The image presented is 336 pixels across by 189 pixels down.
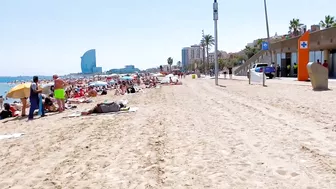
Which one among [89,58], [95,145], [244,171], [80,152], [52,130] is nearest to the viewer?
[244,171]

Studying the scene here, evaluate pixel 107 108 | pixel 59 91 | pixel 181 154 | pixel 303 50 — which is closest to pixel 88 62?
pixel 303 50

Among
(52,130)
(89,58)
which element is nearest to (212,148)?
(52,130)

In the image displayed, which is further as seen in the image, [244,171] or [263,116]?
[263,116]

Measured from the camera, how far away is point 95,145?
6547 mm

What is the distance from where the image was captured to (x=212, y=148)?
5.67 metres

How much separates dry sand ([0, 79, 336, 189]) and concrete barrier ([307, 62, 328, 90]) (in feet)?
24.7

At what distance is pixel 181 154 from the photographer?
5.39 m

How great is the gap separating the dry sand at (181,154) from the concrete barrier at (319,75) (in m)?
7.52

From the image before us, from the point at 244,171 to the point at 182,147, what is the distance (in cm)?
167

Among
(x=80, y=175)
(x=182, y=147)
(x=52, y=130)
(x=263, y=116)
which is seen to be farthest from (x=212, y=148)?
(x=52, y=130)

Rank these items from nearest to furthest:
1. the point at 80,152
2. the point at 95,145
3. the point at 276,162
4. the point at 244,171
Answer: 1. the point at 244,171
2. the point at 276,162
3. the point at 80,152
4. the point at 95,145

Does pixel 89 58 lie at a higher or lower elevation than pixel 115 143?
higher

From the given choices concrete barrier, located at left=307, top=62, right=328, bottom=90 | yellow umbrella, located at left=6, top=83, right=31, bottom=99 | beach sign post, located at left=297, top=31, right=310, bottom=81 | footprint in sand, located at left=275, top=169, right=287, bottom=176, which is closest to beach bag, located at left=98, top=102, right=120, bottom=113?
yellow umbrella, located at left=6, top=83, right=31, bottom=99

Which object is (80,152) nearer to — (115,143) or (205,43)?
(115,143)
